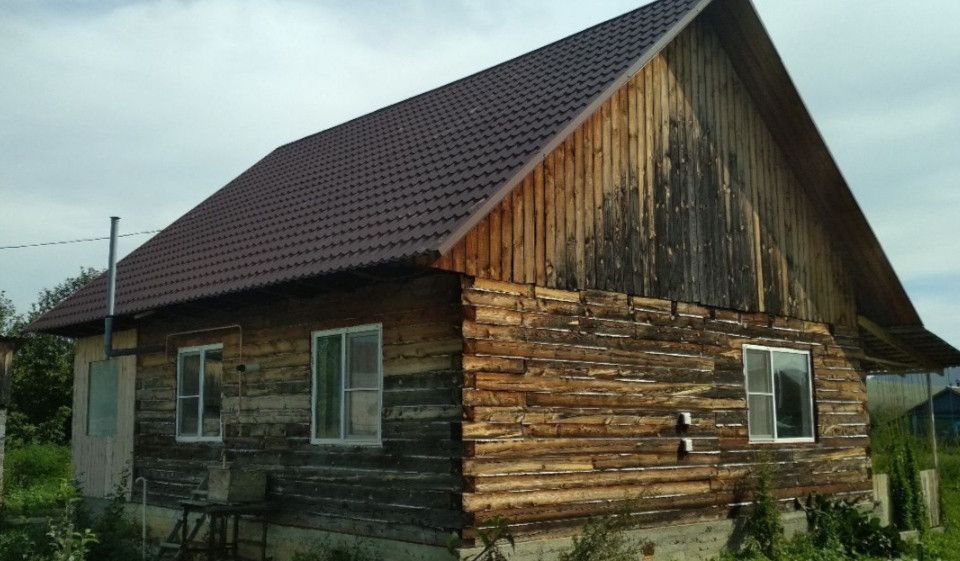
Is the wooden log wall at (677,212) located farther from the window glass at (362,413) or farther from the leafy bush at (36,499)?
the leafy bush at (36,499)

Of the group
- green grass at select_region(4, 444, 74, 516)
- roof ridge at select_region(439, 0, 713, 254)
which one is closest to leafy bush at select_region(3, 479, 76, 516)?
green grass at select_region(4, 444, 74, 516)

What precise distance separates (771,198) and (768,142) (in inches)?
35.1

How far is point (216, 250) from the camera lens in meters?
15.4

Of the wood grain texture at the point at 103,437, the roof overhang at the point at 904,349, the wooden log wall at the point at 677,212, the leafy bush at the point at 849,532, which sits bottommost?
Answer: the leafy bush at the point at 849,532

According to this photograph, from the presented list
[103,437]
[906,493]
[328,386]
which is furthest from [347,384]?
[906,493]

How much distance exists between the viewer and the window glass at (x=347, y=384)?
11547 mm

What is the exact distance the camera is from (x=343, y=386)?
38.7 feet

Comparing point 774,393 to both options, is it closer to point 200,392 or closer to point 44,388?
point 200,392

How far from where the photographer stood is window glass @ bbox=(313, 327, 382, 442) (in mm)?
11547

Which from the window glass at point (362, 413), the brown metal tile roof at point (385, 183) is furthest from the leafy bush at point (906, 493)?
the window glass at point (362, 413)

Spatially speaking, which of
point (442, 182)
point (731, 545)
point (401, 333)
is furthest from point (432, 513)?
point (731, 545)

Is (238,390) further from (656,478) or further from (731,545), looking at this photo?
(731,545)

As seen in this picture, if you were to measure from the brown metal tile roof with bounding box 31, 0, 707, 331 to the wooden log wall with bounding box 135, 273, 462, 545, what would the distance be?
0.57 metres

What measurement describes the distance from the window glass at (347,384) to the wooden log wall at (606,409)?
1.52 metres
